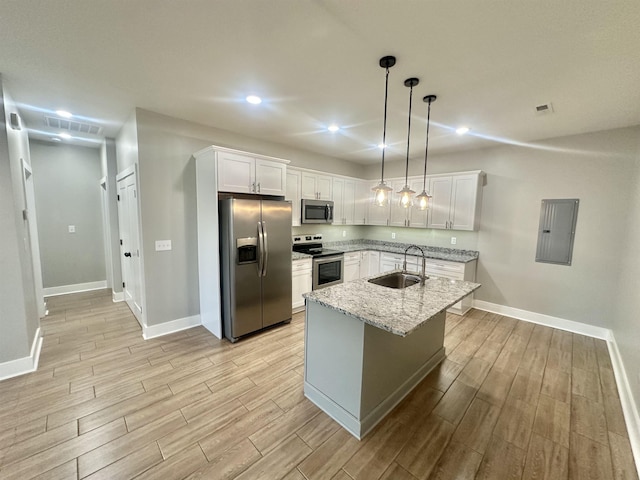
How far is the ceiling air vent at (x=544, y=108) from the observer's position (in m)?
2.62

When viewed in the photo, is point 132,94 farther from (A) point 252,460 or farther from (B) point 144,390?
(A) point 252,460

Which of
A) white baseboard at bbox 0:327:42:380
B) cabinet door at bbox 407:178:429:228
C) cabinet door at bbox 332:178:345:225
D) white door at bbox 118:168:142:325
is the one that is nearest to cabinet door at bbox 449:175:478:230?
cabinet door at bbox 407:178:429:228

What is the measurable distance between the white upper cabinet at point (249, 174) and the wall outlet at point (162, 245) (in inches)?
40.8

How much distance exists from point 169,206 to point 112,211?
2.16 meters

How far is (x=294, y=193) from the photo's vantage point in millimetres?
4379

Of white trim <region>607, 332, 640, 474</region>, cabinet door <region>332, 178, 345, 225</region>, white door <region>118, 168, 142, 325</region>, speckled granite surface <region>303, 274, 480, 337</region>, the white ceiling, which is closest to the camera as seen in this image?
the white ceiling

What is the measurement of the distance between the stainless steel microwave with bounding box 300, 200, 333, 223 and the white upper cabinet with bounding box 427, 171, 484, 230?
1877 millimetres

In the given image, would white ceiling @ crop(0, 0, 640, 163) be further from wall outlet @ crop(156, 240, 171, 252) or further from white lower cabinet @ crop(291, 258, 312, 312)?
white lower cabinet @ crop(291, 258, 312, 312)

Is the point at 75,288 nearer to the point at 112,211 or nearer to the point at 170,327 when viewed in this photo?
the point at 112,211

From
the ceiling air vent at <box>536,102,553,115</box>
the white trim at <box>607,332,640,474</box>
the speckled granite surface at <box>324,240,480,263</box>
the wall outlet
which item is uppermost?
the ceiling air vent at <box>536,102,553,115</box>

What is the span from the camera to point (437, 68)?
6.73 ft

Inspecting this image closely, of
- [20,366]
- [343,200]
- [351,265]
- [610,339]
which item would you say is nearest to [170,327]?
[20,366]

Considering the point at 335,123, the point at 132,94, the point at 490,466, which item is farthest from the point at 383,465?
the point at 132,94

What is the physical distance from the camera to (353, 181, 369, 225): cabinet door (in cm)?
551
